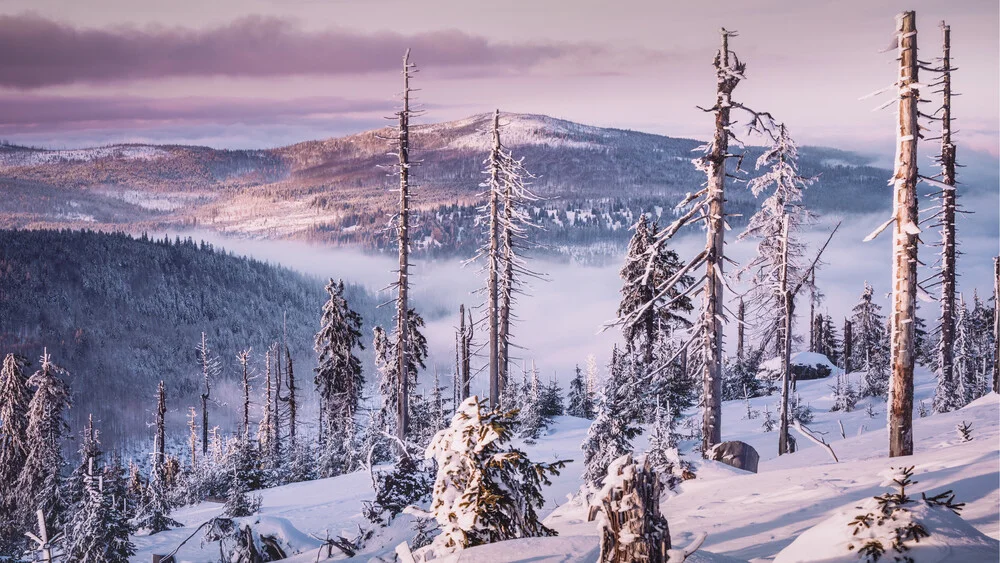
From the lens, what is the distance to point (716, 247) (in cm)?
1541

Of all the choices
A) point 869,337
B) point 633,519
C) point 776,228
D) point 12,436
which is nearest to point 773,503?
point 633,519

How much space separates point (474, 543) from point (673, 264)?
102ft

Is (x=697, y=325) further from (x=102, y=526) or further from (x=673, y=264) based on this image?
(x=673, y=264)

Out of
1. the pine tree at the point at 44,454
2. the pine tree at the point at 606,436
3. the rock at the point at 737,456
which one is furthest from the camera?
the pine tree at the point at 44,454

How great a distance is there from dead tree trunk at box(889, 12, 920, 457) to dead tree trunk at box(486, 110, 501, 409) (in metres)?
16.1

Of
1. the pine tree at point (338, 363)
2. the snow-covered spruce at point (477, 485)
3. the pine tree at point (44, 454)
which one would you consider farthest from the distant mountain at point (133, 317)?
the snow-covered spruce at point (477, 485)

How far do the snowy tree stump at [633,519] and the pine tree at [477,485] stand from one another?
231 cm

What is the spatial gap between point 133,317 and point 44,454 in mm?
156565

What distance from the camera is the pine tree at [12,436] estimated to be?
35.5m

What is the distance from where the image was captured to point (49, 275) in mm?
168750

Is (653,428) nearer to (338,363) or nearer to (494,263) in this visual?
(494,263)

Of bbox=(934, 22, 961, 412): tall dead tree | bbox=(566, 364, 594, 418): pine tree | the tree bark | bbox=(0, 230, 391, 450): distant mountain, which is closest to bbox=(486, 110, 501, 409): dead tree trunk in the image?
the tree bark

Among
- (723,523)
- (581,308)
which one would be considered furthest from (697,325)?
(581,308)

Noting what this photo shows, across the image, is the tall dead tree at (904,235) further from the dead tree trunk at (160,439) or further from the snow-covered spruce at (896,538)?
the dead tree trunk at (160,439)
